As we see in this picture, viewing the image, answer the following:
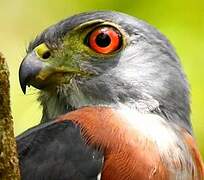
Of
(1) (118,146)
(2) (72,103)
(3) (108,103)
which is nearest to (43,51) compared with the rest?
(2) (72,103)

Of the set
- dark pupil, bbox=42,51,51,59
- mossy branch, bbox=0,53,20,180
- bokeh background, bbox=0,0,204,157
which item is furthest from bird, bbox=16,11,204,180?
mossy branch, bbox=0,53,20,180

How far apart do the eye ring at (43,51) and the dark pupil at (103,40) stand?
459 millimetres

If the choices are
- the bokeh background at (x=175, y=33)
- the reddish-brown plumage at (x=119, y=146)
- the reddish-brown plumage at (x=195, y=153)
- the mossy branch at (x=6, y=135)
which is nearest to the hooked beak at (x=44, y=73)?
the reddish-brown plumage at (x=119, y=146)

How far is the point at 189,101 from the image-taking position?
7250 millimetres

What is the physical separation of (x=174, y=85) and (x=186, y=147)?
0.65 meters

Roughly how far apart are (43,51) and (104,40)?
560mm

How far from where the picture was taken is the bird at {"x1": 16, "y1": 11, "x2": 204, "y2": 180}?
6.01 meters

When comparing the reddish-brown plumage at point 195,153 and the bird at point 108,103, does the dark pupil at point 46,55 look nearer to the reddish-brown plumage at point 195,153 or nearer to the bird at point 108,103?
the bird at point 108,103

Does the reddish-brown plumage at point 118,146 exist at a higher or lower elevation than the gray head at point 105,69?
lower

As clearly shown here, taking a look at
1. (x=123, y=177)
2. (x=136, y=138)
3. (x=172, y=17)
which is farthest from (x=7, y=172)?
(x=172, y=17)

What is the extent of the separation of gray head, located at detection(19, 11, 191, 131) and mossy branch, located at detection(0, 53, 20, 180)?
2.40 m

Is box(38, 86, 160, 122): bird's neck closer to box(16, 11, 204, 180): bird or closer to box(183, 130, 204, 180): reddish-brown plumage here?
box(16, 11, 204, 180): bird

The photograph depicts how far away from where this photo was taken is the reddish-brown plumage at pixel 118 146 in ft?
19.6

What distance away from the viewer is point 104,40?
6.96m
